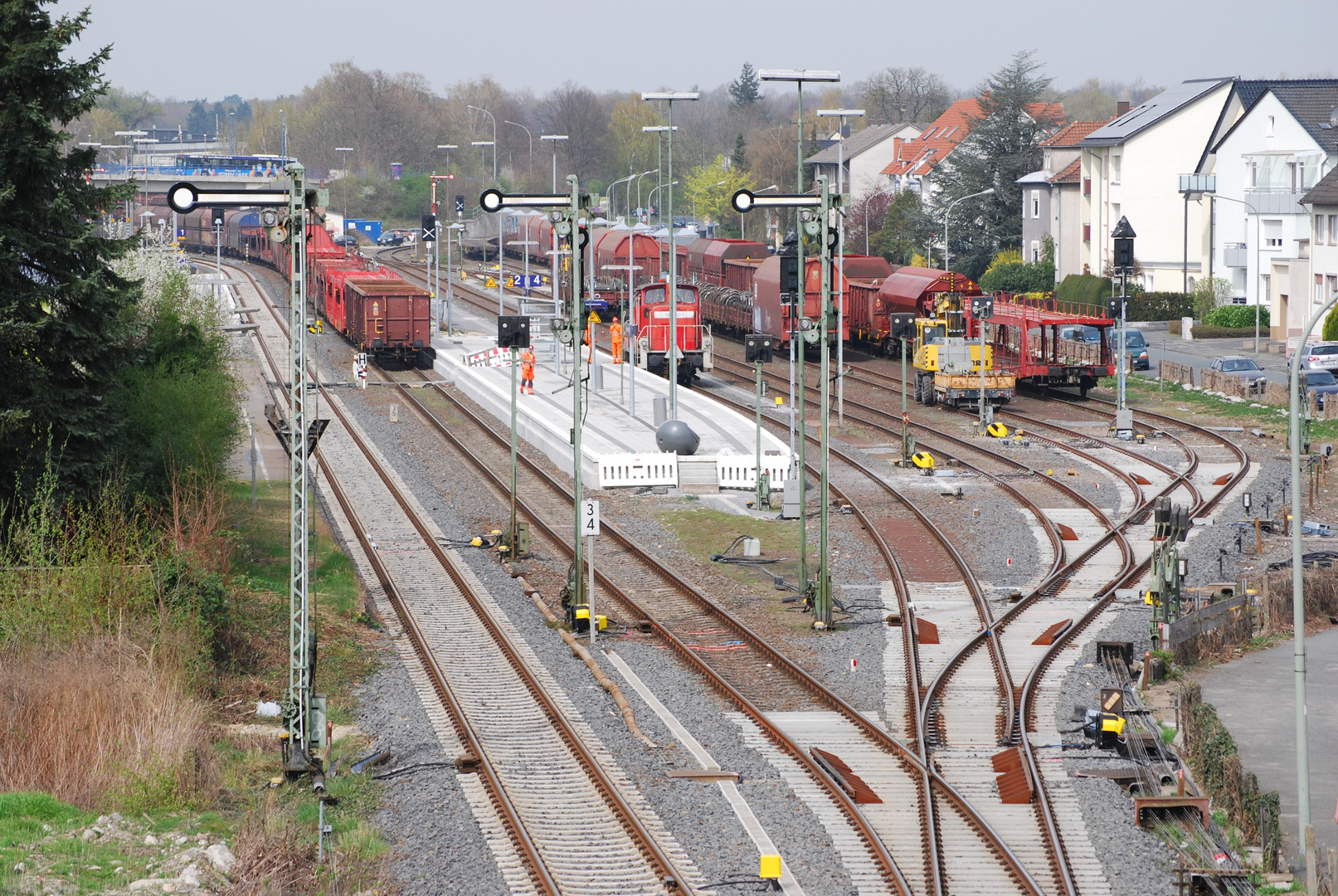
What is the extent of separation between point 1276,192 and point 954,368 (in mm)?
28512

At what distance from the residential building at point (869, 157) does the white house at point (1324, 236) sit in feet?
195

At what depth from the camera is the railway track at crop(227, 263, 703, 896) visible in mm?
13414

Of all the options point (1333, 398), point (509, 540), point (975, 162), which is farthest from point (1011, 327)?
point (975, 162)

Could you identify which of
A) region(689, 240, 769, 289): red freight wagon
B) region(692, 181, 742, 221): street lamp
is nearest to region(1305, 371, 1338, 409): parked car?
region(689, 240, 769, 289): red freight wagon

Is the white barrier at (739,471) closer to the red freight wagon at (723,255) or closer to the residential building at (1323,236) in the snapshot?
the red freight wagon at (723,255)

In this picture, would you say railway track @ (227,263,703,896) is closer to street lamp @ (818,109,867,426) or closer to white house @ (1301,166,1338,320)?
street lamp @ (818,109,867,426)

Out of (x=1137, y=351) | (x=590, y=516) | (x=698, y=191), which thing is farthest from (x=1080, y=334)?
(x=698, y=191)

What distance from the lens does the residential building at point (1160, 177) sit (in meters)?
73.9

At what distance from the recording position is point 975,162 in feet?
290

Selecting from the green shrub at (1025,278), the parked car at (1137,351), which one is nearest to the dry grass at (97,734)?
the parked car at (1137,351)

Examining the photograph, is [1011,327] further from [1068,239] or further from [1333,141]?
[1068,239]

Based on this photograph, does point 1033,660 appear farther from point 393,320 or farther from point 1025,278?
point 1025,278

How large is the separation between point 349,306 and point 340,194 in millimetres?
75524

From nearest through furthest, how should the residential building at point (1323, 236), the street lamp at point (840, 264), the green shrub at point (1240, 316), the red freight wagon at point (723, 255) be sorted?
1. the street lamp at point (840, 264)
2. the residential building at point (1323, 236)
3. the red freight wagon at point (723, 255)
4. the green shrub at point (1240, 316)
